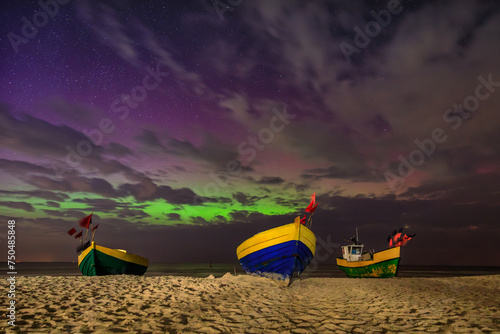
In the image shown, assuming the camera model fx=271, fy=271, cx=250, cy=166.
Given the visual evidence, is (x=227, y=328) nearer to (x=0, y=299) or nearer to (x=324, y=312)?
(x=324, y=312)

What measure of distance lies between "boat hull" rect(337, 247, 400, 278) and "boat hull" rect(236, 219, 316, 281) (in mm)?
11037

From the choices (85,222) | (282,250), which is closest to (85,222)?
(85,222)

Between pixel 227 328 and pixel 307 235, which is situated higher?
pixel 307 235

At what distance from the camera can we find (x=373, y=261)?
23.3 m

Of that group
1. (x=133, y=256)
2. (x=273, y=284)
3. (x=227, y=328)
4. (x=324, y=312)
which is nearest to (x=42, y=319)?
(x=227, y=328)

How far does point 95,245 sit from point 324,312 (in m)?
15.1

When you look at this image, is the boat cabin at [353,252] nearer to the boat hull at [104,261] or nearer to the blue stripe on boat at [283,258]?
the blue stripe on boat at [283,258]

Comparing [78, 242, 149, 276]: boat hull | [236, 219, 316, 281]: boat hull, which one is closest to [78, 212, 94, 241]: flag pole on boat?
[78, 242, 149, 276]: boat hull

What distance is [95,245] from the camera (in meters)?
17.0

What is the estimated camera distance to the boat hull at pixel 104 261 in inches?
666

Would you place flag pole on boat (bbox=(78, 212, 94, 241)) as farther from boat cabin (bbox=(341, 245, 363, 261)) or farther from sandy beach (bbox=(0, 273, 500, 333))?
boat cabin (bbox=(341, 245, 363, 261))

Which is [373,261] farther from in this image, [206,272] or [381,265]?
[206,272]

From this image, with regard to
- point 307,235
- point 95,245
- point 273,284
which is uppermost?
point 307,235

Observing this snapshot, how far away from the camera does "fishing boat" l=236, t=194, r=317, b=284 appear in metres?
13.1
